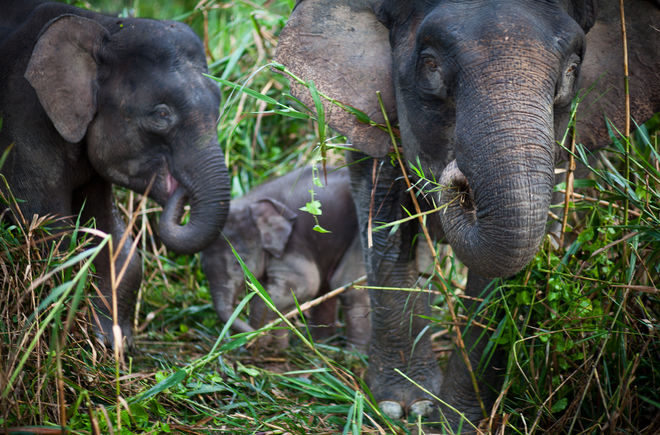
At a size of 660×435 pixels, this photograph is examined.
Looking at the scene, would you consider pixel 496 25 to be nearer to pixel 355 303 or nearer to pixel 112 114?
pixel 112 114

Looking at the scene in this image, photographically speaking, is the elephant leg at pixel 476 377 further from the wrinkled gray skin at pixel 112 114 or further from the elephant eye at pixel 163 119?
the elephant eye at pixel 163 119

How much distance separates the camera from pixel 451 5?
231cm

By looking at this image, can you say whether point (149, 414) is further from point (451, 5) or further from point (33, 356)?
point (451, 5)

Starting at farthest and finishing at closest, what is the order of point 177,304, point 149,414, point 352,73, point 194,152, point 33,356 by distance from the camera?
point 177,304, point 194,152, point 352,73, point 149,414, point 33,356

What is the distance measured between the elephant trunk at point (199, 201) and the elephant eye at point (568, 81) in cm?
157

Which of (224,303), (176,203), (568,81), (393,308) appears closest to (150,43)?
(176,203)

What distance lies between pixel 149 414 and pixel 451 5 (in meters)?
1.55

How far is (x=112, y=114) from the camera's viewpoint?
338 cm

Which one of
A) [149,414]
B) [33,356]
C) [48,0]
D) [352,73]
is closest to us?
[33,356]

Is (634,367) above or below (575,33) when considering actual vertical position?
below

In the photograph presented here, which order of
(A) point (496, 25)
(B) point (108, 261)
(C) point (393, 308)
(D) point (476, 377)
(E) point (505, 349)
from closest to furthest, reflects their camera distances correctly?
(A) point (496, 25) < (E) point (505, 349) < (D) point (476, 377) < (C) point (393, 308) < (B) point (108, 261)

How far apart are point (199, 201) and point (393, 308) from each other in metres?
0.98

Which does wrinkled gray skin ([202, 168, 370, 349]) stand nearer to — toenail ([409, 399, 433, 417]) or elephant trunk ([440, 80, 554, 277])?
toenail ([409, 399, 433, 417])

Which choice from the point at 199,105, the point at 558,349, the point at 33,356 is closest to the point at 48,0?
the point at 199,105
